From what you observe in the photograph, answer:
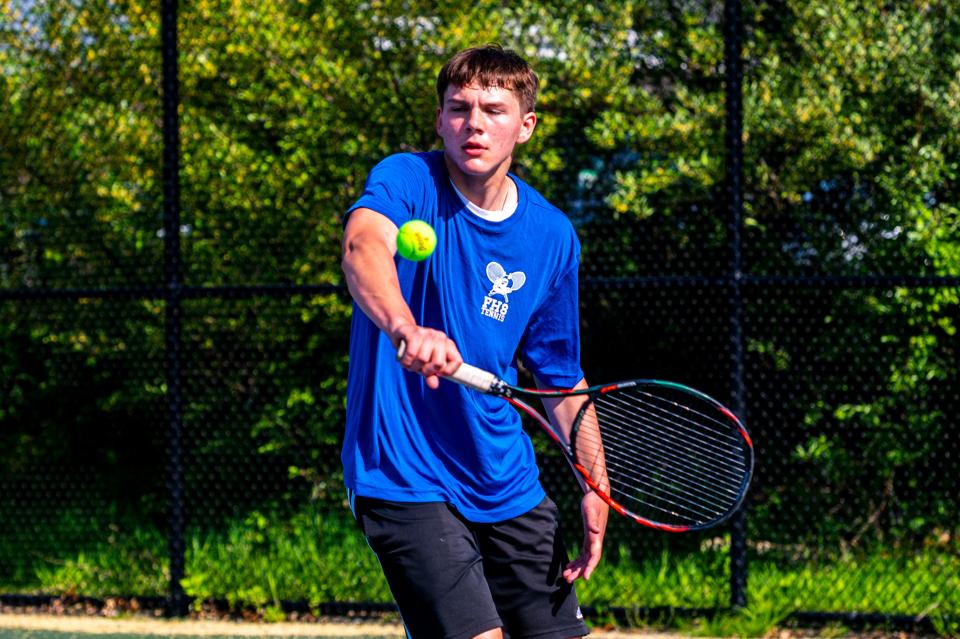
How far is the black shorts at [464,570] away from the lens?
2.60 meters

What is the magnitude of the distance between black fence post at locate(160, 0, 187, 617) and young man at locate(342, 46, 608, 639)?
258 centimetres

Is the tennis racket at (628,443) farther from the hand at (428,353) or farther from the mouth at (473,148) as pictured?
the mouth at (473,148)

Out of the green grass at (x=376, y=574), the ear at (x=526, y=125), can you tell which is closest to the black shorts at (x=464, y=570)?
the ear at (x=526, y=125)

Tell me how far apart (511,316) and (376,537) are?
610 mm

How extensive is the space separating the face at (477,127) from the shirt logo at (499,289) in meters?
0.23

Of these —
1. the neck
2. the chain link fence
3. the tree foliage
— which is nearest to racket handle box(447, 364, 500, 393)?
the neck

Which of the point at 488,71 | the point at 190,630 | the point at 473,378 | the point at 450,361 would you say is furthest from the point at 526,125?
the point at 190,630

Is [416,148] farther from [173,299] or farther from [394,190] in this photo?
[394,190]

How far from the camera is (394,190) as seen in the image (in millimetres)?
2678

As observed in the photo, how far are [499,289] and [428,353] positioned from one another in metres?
0.66

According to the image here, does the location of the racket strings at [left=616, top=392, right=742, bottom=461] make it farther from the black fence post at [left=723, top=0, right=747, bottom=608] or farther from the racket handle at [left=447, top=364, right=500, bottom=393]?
the racket handle at [left=447, top=364, right=500, bottom=393]

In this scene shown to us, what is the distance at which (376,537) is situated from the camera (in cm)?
265

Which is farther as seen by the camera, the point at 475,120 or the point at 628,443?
the point at 628,443

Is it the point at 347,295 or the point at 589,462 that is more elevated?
the point at 347,295
